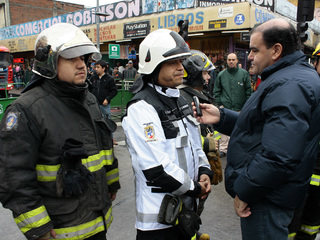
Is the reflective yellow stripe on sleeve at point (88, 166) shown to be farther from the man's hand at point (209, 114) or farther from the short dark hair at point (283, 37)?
the short dark hair at point (283, 37)

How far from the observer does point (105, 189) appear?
6.67 feet

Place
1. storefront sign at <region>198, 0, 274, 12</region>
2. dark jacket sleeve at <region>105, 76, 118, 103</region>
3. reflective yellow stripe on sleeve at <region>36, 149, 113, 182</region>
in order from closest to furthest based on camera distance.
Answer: reflective yellow stripe on sleeve at <region>36, 149, 113, 182</region> → dark jacket sleeve at <region>105, 76, 118, 103</region> → storefront sign at <region>198, 0, 274, 12</region>

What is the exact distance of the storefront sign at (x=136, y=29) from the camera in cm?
1468

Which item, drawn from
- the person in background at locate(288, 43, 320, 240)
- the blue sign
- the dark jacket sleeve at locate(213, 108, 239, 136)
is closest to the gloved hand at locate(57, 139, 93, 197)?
the dark jacket sleeve at locate(213, 108, 239, 136)

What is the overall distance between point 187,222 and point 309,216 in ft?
5.25

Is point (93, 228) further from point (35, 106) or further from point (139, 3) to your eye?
point (139, 3)

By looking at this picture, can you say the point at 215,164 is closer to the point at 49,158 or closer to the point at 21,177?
the point at 49,158

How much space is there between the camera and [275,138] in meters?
1.60

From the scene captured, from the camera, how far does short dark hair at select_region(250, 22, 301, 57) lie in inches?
71.9

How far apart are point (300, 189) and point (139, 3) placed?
15112 millimetres

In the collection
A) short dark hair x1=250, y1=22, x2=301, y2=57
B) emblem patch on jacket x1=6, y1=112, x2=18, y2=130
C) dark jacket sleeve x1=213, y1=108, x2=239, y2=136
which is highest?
short dark hair x1=250, y1=22, x2=301, y2=57

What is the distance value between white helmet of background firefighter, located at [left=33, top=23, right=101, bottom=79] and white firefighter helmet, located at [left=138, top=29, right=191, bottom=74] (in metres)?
0.41

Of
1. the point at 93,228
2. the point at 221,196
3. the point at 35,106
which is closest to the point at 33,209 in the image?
the point at 93,228

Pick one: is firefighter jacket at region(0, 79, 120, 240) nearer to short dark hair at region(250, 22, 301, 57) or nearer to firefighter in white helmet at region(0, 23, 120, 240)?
firefighter in white helmet at region(0, 23, 120, 240)
